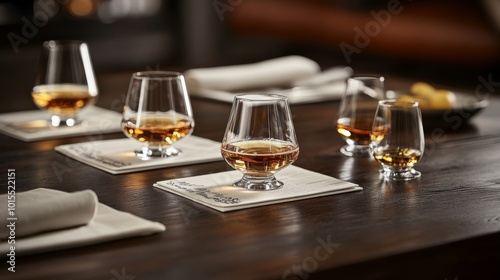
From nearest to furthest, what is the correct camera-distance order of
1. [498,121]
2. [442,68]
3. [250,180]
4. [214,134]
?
[250,180] → [214,134] → [498,121] → [442,68]

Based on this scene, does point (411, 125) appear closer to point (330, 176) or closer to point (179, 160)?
point (330, 176)

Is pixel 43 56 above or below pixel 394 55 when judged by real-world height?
above

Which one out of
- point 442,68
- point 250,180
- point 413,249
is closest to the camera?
point 413,249

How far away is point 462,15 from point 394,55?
37 cm

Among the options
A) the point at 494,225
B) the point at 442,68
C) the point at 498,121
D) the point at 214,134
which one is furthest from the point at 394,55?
the point at 494,225

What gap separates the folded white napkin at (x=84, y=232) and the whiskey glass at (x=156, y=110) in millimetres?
361

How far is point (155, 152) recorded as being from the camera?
1.54 meters

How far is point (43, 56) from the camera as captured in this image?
1.83 m

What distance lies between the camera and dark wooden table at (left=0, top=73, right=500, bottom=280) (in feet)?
3.24
